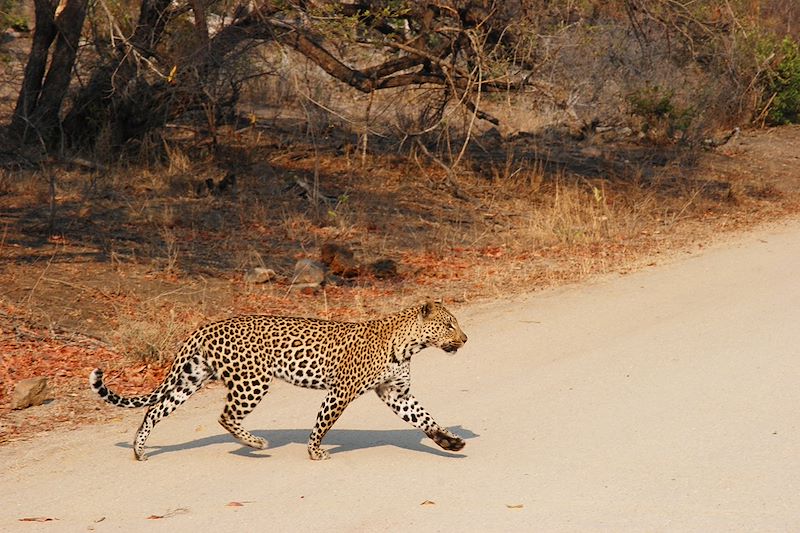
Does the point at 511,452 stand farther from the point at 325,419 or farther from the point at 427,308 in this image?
the point at 325,419

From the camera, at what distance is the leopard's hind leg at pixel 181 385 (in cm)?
777

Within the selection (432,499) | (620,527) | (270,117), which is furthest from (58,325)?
(270,117)

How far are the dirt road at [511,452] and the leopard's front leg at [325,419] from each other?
15 cm

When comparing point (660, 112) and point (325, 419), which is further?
point (660, 112)

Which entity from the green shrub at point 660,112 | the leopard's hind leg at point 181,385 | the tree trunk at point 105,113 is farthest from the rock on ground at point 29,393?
the green shrub at point 660,112

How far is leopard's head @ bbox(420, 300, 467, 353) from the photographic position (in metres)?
7.68

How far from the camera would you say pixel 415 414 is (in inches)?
305

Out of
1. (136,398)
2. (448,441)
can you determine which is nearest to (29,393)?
(136,398)

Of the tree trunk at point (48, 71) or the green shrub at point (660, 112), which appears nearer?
the tree trunk at point (48, 71)

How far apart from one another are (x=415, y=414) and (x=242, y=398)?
1.13 meters

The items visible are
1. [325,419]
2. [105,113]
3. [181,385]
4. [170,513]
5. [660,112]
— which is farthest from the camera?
[660,112]

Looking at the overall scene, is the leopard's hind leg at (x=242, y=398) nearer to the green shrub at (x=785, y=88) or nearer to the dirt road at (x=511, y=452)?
the dirt road at (x=511, y=452)

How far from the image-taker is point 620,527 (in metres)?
6.14

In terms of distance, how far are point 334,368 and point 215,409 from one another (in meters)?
1.77
